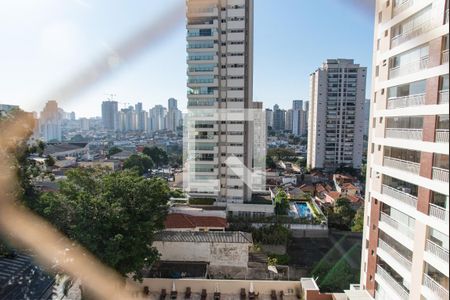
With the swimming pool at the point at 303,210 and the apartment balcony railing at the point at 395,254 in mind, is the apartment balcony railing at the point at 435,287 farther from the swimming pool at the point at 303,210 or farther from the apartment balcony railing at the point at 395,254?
the swimming pool at the point at 303,210

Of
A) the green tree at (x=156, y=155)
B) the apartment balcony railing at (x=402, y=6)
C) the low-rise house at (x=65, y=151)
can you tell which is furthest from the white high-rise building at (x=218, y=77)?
the low-rise house at (x=65, y=151)

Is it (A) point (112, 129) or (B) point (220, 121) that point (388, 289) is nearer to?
(B) point (220, 121)

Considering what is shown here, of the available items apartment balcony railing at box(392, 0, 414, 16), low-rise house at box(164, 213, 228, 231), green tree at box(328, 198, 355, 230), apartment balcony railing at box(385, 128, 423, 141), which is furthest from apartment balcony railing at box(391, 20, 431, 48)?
green tree at box(328, 198, 355, 230)

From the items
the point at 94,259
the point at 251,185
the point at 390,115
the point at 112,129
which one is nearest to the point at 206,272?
the point at 94,259

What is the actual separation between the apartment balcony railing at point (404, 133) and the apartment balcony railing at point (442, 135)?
30 centimetres

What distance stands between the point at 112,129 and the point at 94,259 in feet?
203

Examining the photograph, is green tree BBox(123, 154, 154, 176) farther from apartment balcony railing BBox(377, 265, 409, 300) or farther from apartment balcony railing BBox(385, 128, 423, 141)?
apartment balcony railing BBox(385, 128, 423, 141)

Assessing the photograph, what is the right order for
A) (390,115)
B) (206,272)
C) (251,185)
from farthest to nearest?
1. (251,185)
2. (206,272)
3. (390,115)

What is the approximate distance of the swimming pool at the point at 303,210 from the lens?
13.4 meters

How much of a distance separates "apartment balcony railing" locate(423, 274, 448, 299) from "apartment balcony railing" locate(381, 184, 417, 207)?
0.84 metres

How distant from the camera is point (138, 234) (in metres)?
5.96

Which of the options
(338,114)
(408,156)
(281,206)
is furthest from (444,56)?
(338,114)

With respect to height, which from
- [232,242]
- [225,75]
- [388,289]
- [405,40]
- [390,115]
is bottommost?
[232,242]

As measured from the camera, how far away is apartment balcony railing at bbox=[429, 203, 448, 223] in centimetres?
329
